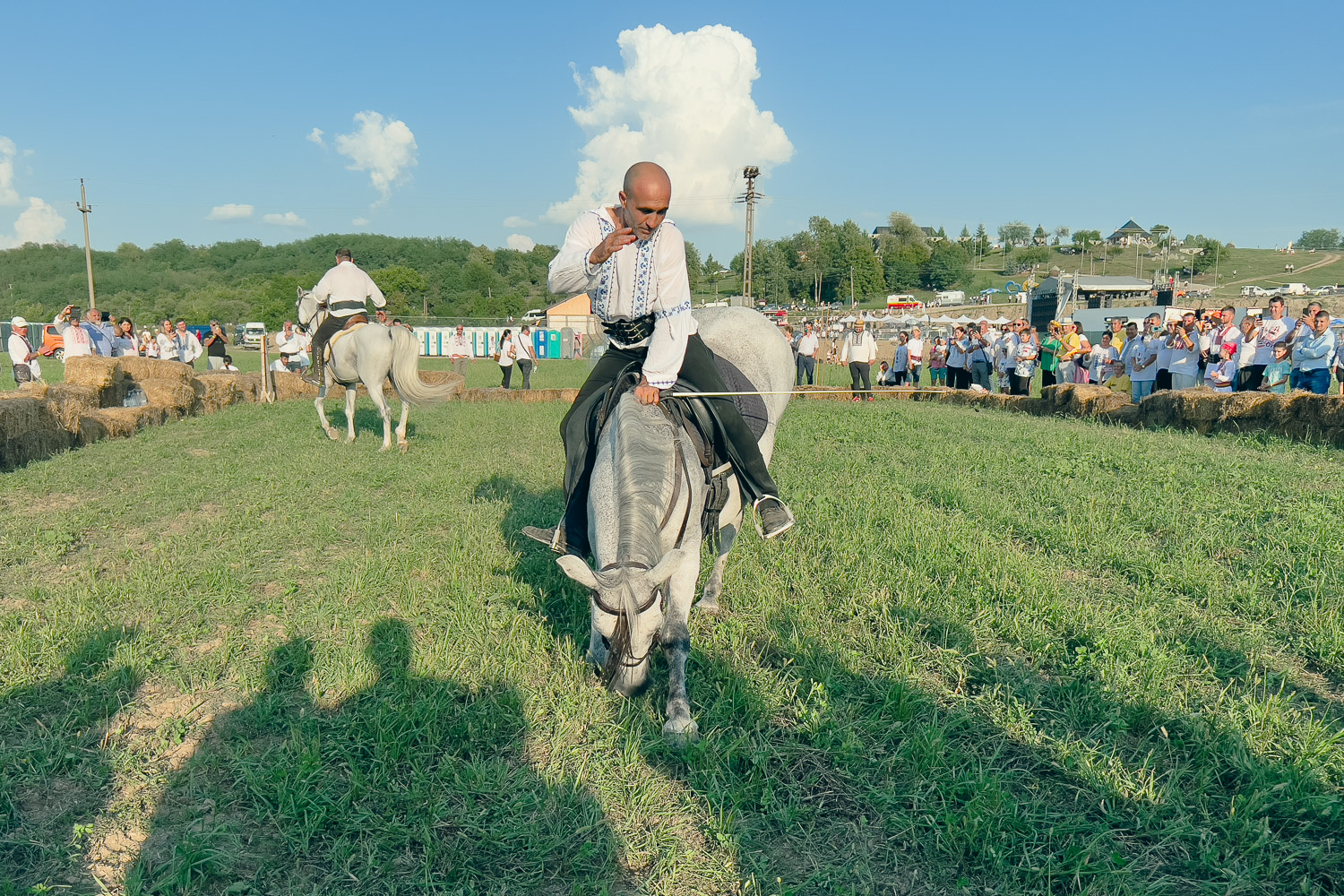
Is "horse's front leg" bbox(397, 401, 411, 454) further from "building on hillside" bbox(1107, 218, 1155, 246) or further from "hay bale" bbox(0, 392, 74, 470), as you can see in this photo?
"building on hillside" bbox(1107, 218, 1155, 246)

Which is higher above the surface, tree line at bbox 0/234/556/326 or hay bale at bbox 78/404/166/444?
tree line at bbox 0/234/556/326

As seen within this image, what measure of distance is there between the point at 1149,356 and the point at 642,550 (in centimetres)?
1591

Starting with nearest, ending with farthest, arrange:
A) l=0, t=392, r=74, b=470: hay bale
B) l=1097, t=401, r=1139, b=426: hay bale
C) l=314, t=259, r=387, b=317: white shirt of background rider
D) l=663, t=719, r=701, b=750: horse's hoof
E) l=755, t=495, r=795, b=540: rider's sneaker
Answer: l=663, t=719, r=701, b=750: horse's hoof
l=755, t=495, r=795, b=540: rider's sneaker
l=0, t=392, r=74, b=470: hay bale
l=314, t=259, r=387, b=317: white shirt of background rider
l=1097, t=401, r=1139, b=426: hay bale

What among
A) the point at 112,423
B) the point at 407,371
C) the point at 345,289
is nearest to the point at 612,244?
the point at 407,371

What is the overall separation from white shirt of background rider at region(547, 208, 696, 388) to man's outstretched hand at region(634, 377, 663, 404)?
4cm

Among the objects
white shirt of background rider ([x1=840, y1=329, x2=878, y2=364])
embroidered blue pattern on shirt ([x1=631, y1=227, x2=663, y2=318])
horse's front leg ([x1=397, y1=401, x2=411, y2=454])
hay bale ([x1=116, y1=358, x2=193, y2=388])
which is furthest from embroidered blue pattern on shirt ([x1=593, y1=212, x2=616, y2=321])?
white shirt of background rider ([x1=840, y1=329, x2=878, y2=364])

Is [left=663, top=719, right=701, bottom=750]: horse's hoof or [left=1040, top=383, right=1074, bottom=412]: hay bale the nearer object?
[left=663, top=719, right=701, bottom=750]: horse's hoof

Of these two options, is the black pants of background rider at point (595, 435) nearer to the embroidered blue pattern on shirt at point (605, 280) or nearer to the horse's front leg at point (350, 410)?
the embroidered blue pattern on shirt at point (605, 280)

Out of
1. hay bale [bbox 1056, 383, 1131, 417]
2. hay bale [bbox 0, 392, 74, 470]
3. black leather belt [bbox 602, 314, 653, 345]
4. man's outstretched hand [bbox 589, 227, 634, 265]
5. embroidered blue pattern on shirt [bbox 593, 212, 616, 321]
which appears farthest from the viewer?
hay bale [bbox 1056, 383, 1131, 417]

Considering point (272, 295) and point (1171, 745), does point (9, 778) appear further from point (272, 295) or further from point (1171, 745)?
point (272, 295)

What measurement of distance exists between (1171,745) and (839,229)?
135 metres

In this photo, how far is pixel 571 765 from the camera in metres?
3.44

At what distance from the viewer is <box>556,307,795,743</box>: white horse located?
3377mm

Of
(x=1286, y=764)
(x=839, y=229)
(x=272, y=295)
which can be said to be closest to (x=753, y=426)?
(x=1286, y=764)
